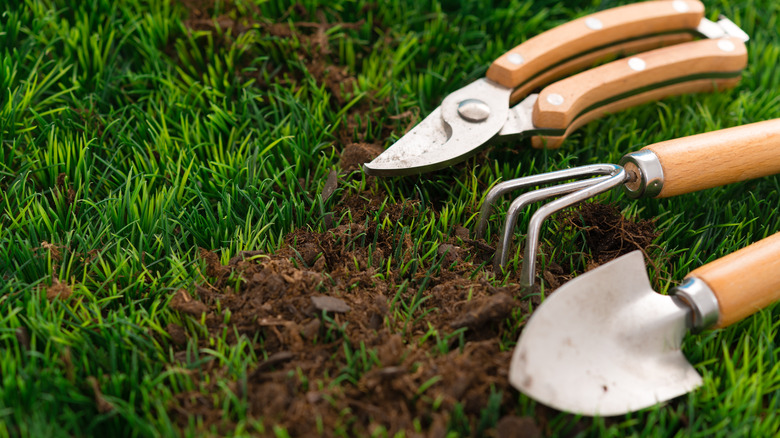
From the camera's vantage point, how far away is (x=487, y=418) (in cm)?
148

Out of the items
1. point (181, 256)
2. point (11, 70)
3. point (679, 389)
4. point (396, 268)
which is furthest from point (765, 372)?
point (11, 70)

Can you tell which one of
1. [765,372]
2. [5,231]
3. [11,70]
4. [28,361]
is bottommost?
[765,372]

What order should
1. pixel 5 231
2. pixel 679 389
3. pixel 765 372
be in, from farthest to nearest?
pixel 5 231, pixel 765 372, pixel 679 389

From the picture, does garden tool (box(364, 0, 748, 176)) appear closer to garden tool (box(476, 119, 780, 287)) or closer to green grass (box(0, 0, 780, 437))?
green grass (box(0, 0, 780, 437))

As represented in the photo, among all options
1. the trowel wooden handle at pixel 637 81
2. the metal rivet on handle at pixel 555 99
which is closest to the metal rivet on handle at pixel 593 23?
the trowel wooden handle at pixel 637 81

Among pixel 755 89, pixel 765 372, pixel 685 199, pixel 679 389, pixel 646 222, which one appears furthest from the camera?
pixel 755 89

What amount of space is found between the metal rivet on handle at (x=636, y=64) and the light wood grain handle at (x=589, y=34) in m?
0.17

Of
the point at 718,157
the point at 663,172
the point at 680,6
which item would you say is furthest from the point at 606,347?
the point at 680,6

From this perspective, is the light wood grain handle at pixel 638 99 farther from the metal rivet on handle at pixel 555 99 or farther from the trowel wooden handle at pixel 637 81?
the metal rivet on handle at pixel 555 99

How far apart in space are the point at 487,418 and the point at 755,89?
2018 millimetres

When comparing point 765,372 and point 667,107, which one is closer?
point 765,372

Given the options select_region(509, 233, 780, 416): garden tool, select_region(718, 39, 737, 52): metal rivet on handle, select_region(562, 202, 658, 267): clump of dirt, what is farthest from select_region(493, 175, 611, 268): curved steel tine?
select_region(718, 39, 737, 52): metal rivet on handle

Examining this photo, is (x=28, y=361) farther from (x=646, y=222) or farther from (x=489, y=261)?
(x=646, y=222)

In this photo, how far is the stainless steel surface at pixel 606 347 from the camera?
59.0 inches
